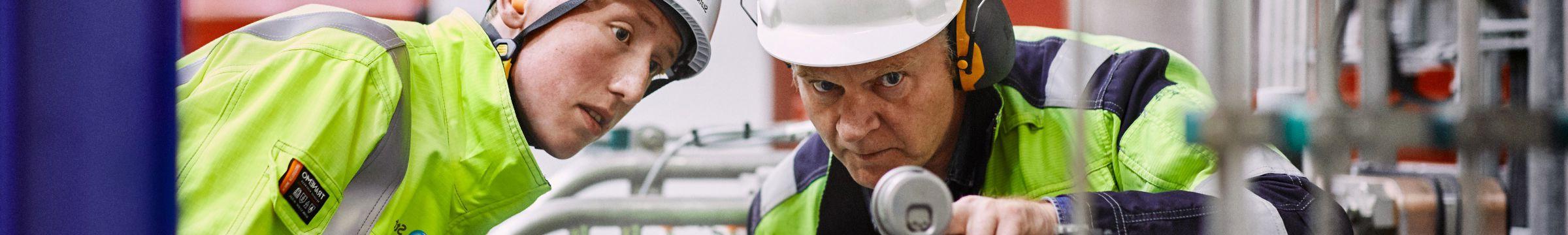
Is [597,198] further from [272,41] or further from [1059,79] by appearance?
[1059,79]

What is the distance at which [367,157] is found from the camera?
4.75 feet

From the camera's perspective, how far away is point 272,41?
4.73 ft

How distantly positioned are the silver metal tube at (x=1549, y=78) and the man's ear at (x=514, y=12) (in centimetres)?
118

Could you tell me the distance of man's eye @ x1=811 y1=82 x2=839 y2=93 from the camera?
147 centimetres

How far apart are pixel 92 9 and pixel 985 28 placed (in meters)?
1.03

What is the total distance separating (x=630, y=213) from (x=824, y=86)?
53 centimetres

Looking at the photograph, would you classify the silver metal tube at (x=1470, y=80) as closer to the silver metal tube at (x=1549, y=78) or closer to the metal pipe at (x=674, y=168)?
the silver metal tube at (x=1549, y=78)

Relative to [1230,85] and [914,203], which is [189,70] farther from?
[1230,85]

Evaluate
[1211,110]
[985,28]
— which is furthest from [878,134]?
[1211,110]

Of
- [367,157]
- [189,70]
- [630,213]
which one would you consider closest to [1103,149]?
[630,213]

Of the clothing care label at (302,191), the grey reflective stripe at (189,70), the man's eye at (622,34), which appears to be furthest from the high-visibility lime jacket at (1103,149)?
the grey reflective stripe at (189,70)

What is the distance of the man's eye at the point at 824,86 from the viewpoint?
1.47 metres

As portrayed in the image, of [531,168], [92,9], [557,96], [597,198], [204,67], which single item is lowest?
[597,198]

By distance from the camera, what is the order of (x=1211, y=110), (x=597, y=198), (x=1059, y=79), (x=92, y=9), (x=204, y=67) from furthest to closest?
(x=597, y=198)
(x=1059, y=79)
(x=204, y=67)
(x=92, y=9)
(x=1211, y=110)
